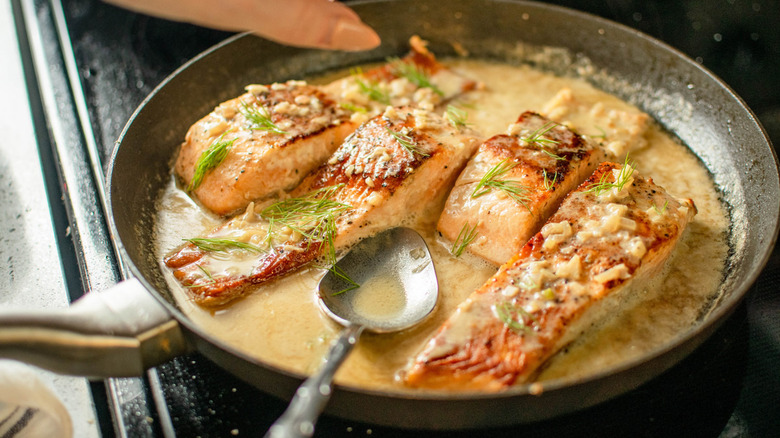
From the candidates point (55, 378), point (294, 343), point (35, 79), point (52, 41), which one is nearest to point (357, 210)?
point (294, 343)

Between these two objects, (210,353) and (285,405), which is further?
(285,405)

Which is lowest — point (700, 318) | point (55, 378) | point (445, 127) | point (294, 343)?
point (55, 378)

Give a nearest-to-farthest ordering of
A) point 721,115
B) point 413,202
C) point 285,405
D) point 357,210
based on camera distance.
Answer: point 285,405
point 357,210
point 413,202
point 721,115

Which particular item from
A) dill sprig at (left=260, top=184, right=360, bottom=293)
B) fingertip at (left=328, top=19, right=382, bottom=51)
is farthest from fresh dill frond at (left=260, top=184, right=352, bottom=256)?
fingertip at (left=328, top=19, right=382, bottom=51)

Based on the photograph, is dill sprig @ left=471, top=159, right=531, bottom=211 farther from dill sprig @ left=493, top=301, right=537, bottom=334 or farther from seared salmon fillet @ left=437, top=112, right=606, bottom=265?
dill sprig @ left=493, top=301, right=537, bottom=334

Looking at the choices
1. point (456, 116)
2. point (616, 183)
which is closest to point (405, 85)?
point (456, 116)

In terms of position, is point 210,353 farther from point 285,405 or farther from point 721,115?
point 721,115

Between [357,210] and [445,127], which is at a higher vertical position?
[445,127]

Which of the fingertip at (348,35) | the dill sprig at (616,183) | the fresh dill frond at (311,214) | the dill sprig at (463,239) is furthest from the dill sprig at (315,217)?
the dill sprig at (616,183)

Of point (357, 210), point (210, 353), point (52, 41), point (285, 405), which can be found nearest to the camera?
point (210, 353)
